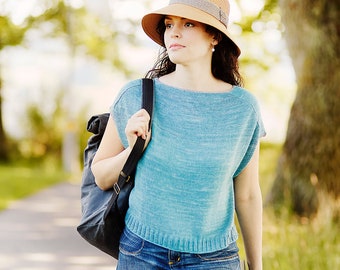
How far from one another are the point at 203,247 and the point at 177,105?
53 cm

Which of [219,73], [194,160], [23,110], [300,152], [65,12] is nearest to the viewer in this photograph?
[194,160]

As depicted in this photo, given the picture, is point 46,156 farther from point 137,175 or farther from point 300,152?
point 137,175

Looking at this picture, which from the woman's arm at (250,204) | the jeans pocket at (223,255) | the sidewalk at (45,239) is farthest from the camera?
the sidewalk at (45,239)

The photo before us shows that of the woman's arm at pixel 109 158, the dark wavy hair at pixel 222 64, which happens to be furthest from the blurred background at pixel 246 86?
the woman's arm at pixel 109 158

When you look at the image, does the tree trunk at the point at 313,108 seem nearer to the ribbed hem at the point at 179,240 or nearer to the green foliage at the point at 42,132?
the ribbed hem at the point at 179,240

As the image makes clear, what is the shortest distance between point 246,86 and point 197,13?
8837 millimetres

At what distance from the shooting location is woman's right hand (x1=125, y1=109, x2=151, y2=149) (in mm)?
2471

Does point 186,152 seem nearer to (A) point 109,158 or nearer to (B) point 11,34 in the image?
(A) point 109,158

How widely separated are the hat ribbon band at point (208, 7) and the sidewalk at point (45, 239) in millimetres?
3828

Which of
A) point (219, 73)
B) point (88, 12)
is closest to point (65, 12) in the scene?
point (88, 12)

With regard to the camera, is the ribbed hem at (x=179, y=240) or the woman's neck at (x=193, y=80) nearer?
the ribbed hem at (x=179, y=240)

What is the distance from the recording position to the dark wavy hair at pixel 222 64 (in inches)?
113

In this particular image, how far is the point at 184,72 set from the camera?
2.68 metres

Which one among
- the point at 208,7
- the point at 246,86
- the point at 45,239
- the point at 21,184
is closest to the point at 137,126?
the point at 208,7
